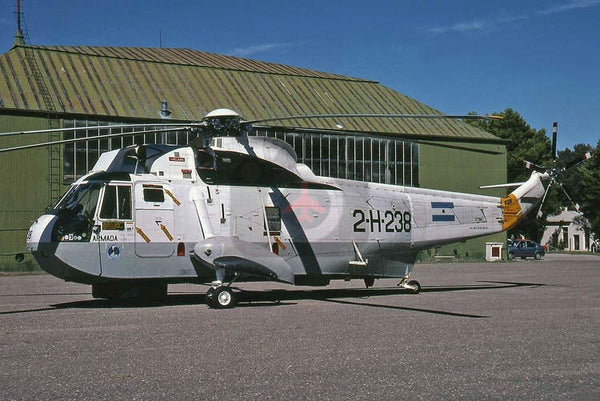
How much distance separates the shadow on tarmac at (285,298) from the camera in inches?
628

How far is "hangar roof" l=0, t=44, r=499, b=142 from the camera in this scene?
40.0 meters

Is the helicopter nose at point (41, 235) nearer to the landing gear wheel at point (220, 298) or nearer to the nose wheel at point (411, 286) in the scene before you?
the landing gear wheel at point (220, 298)

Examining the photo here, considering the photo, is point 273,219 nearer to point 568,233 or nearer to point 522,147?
point 522,147

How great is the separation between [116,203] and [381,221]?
7.65 metres

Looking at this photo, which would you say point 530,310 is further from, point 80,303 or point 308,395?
point 80,303

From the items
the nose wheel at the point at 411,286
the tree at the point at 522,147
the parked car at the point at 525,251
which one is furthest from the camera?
the tree at the point at 522,147

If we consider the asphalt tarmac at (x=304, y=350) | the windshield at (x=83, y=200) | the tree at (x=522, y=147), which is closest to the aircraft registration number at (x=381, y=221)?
the asphalt tarmac at (x=304, y=350)

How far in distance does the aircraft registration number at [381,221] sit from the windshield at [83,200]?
7132 mm

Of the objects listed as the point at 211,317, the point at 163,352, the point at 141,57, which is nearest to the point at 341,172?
the point at 141,57

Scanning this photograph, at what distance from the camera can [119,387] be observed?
6938mm

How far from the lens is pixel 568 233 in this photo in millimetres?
97375

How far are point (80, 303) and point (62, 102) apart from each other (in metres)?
25.3

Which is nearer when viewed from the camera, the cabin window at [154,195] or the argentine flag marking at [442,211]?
the cabin window at [154,195]

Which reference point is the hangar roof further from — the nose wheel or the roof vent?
the nose wheel
